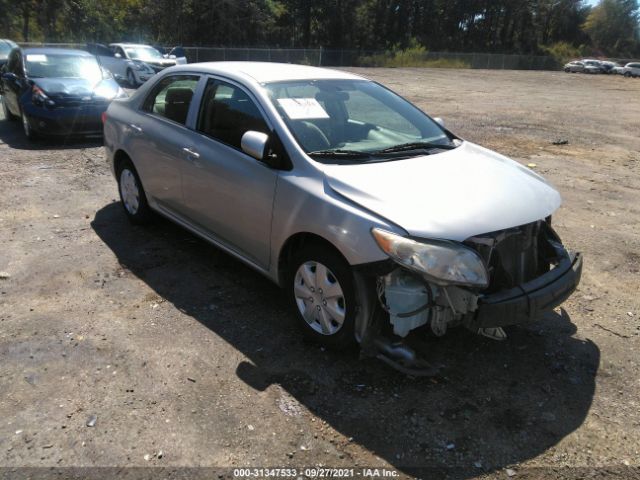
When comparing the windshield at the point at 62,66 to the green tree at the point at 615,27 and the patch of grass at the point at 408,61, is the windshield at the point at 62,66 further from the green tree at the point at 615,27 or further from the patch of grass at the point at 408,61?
the green tree at the point at 615,27

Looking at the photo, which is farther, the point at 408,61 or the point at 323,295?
the point at 408,61

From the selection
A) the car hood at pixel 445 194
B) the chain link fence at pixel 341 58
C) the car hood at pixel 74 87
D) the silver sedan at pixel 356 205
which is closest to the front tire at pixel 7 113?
the car hood at pixel 74 87

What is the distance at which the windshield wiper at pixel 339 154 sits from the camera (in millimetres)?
3596

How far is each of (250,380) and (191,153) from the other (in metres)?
2.04

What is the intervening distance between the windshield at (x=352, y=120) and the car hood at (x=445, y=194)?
11.0 inches

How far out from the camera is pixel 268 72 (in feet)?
14.0

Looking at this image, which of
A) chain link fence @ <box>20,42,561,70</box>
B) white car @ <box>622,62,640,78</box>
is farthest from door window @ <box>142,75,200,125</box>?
white car @ <box>622,62,640,78</box>

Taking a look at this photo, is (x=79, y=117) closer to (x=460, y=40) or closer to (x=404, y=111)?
(x=404, y=111)

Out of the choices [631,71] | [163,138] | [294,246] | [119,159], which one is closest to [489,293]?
[294,246]

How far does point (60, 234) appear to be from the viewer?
5.45 metres

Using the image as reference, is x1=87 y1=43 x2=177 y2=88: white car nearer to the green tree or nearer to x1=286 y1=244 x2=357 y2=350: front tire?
x1=286 y1=244 x2=357 y2=350: front tire

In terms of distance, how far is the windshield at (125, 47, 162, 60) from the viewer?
70.6 ft

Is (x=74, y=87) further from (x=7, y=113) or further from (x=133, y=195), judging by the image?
(x=133, y=195)

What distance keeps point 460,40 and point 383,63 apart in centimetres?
3485
